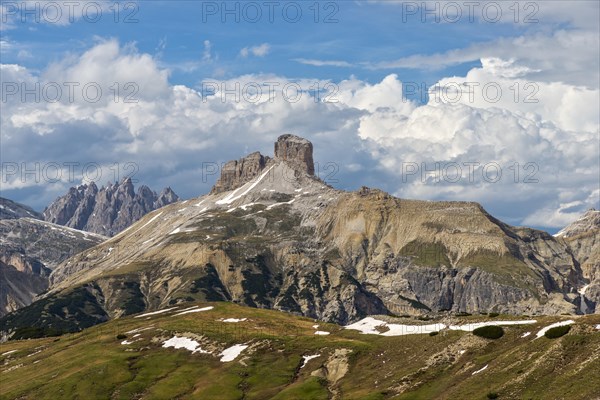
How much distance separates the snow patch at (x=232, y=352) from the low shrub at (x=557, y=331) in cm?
6711

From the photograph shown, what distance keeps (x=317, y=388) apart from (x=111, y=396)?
4343 cm

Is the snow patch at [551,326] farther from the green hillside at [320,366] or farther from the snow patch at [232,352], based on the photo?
the snow patch at [232,352]

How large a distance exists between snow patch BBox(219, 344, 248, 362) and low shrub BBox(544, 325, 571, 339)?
220ft

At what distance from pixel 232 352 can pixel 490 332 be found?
57.6m

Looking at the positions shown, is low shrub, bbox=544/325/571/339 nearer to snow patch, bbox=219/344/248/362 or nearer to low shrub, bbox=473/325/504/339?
low shrub, bbox=473/325/504/339

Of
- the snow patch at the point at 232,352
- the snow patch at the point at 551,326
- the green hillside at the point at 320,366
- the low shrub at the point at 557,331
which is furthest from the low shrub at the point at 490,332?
the snow patch at the point at 232,352

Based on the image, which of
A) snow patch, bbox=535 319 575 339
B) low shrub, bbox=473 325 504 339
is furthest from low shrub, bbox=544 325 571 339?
low shrub, bbox=473 325 504 339

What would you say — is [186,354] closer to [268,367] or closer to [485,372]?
[268,367]

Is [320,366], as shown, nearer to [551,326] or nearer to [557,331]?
[551,326]

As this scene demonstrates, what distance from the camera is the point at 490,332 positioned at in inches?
5217

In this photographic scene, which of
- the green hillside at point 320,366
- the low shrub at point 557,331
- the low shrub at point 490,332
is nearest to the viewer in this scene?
the green hillside at point 320,366

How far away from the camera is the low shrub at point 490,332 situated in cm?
13200

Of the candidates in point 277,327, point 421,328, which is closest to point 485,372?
point 421,328

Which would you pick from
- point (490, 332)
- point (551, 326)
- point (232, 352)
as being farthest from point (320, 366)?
point (551, 326)
